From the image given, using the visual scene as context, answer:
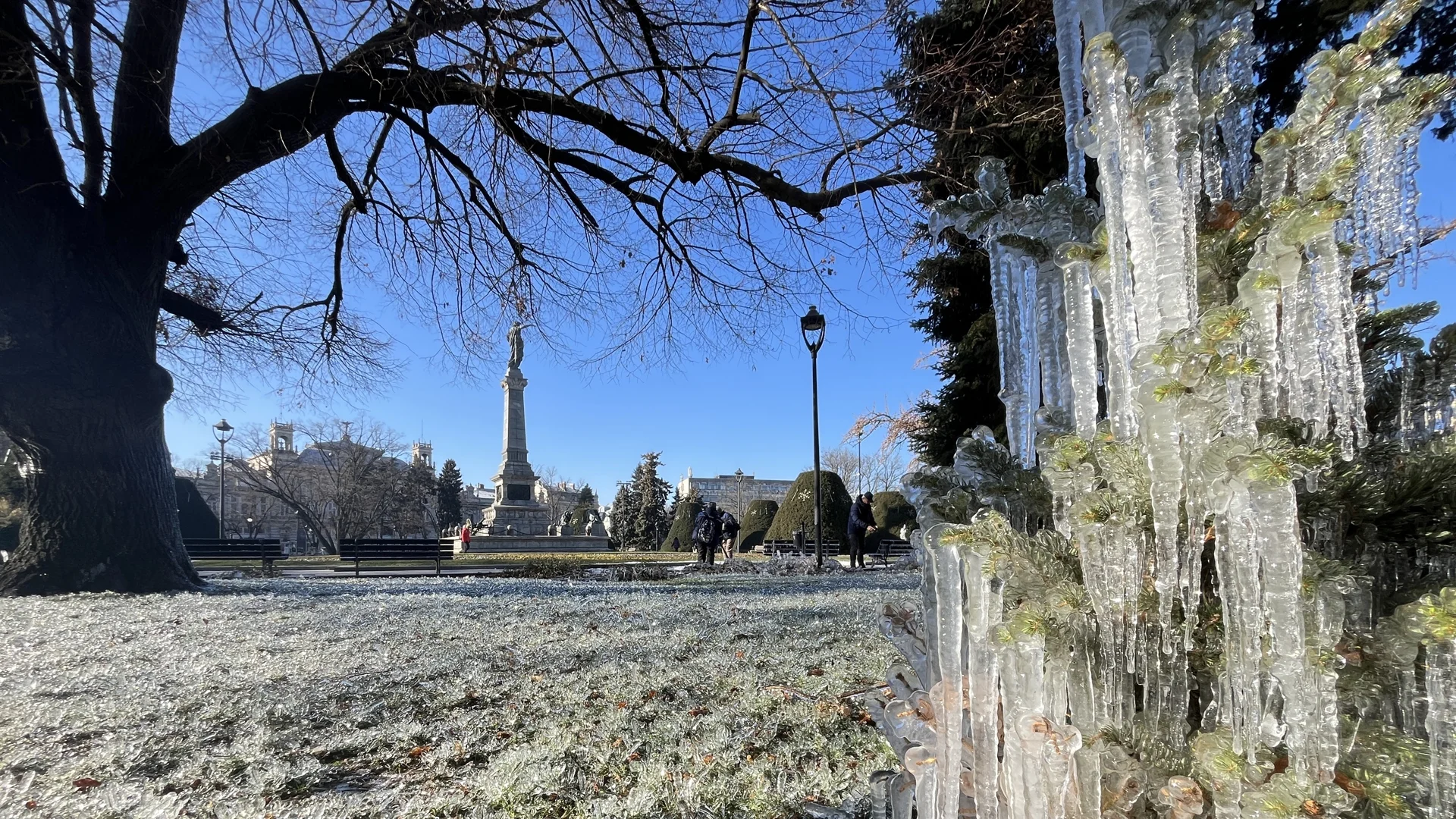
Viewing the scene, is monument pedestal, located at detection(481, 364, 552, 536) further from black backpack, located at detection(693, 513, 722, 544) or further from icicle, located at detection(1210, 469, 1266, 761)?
icicle, located at detection(1210, 469, 1266, 761)

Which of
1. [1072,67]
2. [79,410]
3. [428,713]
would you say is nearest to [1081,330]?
[1072,67]

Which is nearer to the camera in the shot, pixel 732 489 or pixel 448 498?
pixel 448 498

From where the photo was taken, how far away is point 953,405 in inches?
436

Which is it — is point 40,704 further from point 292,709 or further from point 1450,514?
point 1450,514

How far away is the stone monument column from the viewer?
27.2 m

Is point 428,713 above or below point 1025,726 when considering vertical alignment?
below

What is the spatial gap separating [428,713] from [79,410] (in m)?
7.12

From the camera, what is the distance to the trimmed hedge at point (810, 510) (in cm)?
2094

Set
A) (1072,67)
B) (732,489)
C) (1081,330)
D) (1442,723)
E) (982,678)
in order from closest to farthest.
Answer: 1. (1442,723)
2. (982,678)
3. (1081,330)
4. (1072,67)
5. (732,489)

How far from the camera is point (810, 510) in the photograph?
21.5 m

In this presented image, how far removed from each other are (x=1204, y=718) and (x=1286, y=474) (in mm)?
579

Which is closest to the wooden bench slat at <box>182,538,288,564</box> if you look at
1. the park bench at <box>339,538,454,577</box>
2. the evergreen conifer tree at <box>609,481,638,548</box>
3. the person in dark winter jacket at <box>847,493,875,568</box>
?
the park bench at <box>339,538,454,577</box>

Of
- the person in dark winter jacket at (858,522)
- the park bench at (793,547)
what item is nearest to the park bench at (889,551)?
the park bench at (793,547)

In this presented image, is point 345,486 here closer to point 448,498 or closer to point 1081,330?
point 448,498
